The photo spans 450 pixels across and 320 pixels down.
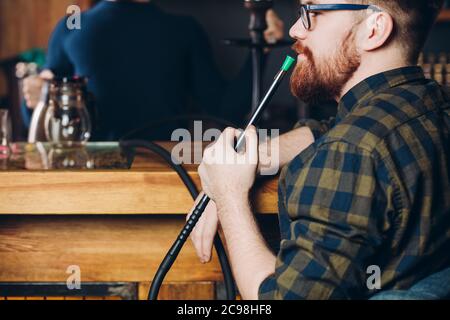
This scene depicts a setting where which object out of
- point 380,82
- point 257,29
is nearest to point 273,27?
point 257,29

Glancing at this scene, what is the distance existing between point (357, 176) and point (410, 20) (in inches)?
12.3

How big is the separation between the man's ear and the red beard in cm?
3

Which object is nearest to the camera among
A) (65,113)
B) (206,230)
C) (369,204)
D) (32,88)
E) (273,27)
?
(369,204)

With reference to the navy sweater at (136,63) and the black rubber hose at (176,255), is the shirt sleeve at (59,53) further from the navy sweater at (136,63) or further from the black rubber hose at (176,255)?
the black rubber hose at (176,255)

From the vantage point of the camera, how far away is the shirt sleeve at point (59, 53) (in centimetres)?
255

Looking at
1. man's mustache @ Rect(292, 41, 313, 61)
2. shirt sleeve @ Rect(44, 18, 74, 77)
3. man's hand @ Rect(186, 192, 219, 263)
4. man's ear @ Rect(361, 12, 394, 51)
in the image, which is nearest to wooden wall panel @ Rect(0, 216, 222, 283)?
man's hand @ Rect(186, 192, 219, 263)

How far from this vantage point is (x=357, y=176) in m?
0.94

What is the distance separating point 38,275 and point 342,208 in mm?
681

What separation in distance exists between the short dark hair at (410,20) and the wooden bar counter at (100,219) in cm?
32

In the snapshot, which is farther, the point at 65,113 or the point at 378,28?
the point at 65,113

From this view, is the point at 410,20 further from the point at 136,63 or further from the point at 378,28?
the point at 136,63

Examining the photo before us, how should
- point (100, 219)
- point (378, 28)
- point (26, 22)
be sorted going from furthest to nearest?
point (26, 22) → point (100, 219) → point (378, 28)

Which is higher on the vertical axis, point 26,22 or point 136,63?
point 26,22

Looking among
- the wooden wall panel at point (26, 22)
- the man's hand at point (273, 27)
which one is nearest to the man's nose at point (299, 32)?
the man's hand at point (273, 27)
